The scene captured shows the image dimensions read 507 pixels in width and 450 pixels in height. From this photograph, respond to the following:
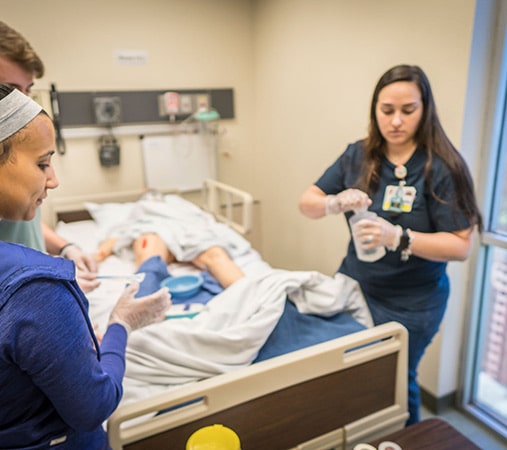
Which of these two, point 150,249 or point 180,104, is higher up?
point 180,104

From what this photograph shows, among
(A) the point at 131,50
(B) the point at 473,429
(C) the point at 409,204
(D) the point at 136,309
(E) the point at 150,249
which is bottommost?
(B) the point at 473,429

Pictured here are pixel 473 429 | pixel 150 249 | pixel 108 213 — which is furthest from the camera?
pixel 108 213

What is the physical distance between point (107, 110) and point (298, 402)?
8.10 feet

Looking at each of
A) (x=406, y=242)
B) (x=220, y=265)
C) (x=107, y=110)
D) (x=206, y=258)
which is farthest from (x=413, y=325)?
(x=107, y=110)

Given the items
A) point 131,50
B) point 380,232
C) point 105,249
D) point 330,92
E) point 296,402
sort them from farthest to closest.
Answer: point 131,50 < point 330,92 < point 105,249 < point 380,232 < point 296,402

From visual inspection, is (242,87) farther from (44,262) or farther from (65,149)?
(44,262)

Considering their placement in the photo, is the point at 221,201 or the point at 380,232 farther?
the point at 221,201

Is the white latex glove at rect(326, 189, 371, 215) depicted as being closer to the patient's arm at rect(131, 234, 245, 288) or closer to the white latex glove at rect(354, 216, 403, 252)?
the white latex glove at rect(354, 216, 403, 252)

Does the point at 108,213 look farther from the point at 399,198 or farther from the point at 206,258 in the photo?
the point at 399,198

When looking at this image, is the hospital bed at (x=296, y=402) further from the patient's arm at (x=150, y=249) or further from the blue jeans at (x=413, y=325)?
the patient's arm at (x=150, y=249)

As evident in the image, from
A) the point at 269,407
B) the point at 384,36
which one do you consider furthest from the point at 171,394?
the point at 384,36

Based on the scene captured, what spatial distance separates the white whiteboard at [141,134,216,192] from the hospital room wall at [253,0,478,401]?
46 centimetres

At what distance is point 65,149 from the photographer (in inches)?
118

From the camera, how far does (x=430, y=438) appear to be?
1.10 m
